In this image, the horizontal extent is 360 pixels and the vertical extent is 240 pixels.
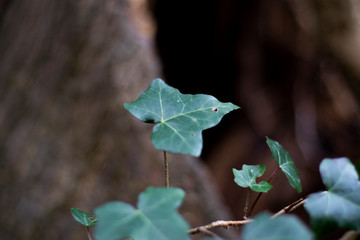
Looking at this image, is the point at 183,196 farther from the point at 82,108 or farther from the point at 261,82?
the point at 261,82

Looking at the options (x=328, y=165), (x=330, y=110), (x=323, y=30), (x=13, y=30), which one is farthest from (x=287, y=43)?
(x=328, y=165)

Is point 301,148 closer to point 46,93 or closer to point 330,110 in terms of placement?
point 330,110

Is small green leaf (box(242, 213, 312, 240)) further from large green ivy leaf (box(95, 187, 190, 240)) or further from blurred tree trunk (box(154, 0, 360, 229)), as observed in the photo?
blurred tree trunk (box(154, 0, 360, 229))

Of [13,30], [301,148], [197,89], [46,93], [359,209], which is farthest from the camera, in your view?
[197,89]

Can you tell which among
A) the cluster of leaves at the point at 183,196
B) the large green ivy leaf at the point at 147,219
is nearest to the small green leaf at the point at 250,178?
the cluster of leaves at the point at 183,196

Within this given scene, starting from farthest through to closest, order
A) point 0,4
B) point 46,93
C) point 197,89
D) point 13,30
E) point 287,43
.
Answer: point 197,89, point 287,43, point 0,4, point 13,30, point 46,93

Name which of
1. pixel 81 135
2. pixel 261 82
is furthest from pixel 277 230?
pixel 261 82

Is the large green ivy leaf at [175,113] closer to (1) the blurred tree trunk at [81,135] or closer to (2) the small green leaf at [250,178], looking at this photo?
(2) the small green leaf at [250,178]
